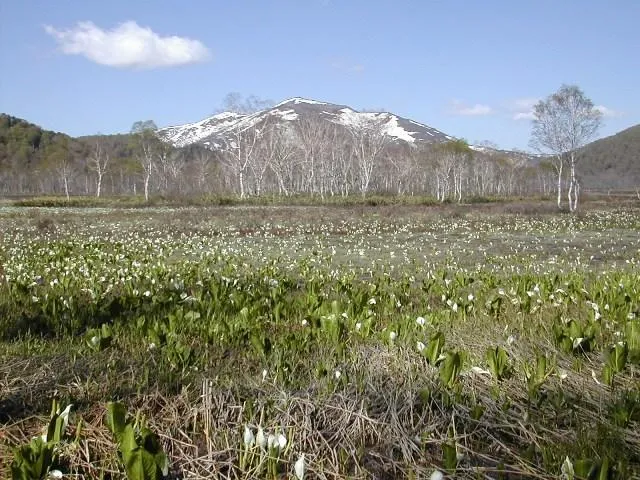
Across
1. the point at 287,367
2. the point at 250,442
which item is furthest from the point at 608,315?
the point at 250,442

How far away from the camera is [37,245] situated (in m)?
14.9

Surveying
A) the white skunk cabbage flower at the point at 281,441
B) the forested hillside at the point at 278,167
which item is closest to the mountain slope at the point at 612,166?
the forested hillside at the point at 278,167

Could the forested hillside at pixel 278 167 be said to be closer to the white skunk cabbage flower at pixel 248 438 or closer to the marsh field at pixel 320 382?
the marsh field at pixel 320 382

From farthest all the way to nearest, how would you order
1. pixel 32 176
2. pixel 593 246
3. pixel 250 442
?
pixel 32 176 < pixel 593 246 < pixel 250 442

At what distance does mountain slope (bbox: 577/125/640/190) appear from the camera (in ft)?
A: 547

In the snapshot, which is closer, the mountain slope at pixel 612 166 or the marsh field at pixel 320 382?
the marsh field at pixel 320 382

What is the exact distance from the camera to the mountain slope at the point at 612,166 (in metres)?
167

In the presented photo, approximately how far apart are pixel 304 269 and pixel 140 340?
20.8 ft

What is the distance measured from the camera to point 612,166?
183000 millimetres

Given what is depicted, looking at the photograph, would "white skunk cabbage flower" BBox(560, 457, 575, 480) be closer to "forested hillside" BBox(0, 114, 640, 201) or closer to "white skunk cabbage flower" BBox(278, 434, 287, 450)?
"white skunk cabbage flower" BBox(278, 434, 287, 450)

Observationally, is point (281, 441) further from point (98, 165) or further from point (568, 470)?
point (98, 165)

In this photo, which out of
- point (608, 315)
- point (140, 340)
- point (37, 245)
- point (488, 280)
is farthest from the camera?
point (37, 245)

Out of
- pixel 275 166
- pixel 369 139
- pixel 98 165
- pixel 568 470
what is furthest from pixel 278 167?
pixel 568 470

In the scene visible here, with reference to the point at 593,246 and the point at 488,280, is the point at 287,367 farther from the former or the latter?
the point at 593,246
